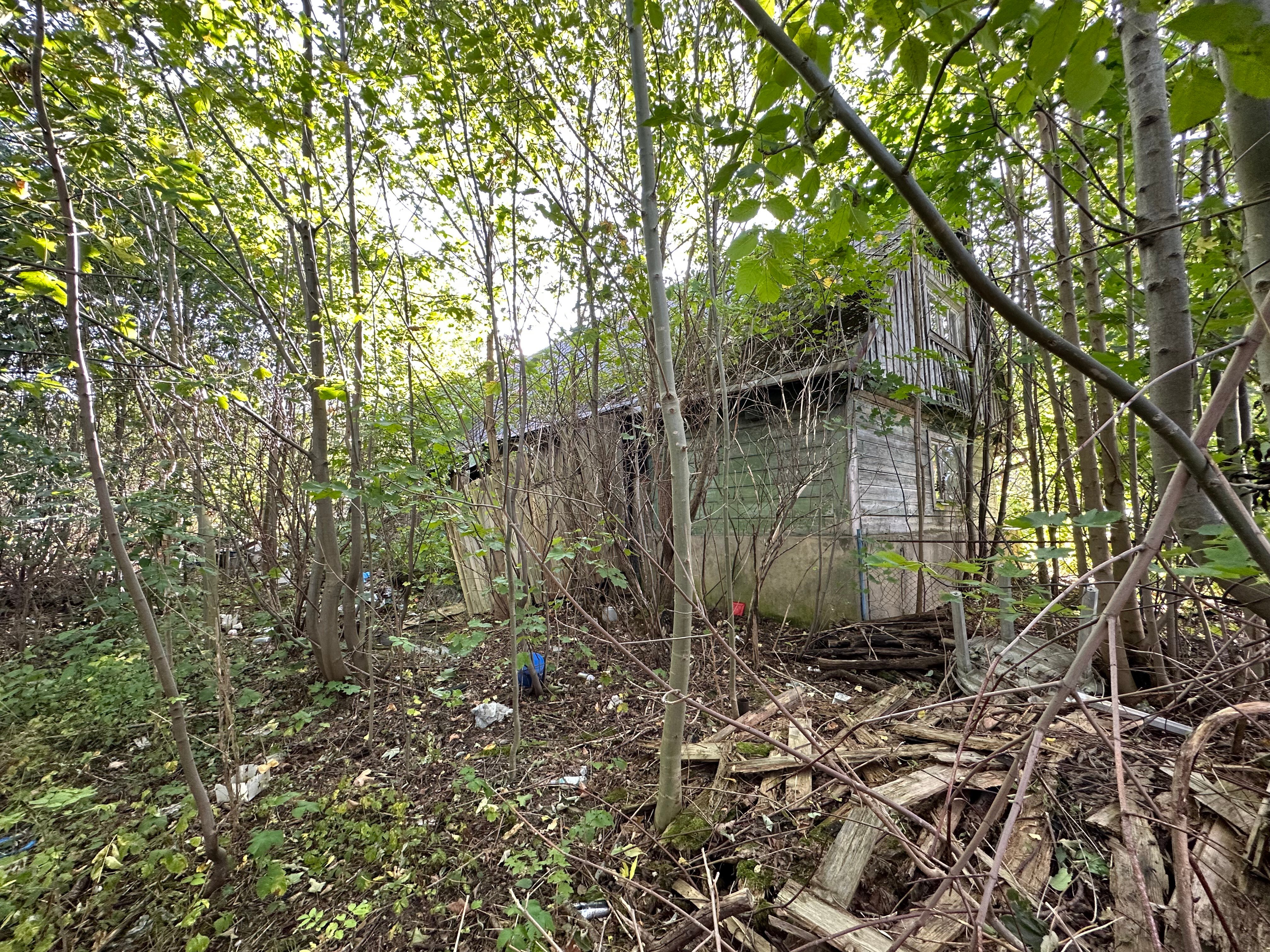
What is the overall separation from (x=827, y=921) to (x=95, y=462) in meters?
3.30

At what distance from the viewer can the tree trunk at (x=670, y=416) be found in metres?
1.91

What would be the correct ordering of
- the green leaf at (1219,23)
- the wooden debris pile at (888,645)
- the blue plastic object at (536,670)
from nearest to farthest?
the green leaf at (1219,23) < the blue plastic object at (536,670) < the wooden debris pile at (888,645)

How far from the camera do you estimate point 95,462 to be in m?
1.91

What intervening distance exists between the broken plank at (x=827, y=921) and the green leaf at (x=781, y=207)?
1997 mm

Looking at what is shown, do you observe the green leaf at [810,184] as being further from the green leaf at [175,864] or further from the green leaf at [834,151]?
the green leaf at [175,864]

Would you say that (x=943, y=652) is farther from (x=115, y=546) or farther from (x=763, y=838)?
(x=115, y=546)

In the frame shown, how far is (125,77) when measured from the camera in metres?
2.51

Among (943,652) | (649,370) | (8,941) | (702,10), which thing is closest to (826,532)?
(943,652)

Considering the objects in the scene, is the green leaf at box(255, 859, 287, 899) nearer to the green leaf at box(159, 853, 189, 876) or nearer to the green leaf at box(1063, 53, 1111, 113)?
the green leaf at box(159, 853, 189, 876)

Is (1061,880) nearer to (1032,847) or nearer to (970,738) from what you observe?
(1032,847)

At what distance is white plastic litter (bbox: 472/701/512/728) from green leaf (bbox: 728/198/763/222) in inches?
143

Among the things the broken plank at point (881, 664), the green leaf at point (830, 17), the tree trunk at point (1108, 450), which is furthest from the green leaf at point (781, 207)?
the broken plank at point (881, 664)

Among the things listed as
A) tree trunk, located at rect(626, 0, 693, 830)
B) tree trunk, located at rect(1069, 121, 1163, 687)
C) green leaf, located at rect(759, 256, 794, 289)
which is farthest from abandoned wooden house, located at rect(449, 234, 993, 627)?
green leaf, located at rect(759, 256, 794, 289)

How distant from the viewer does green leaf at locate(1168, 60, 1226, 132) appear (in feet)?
2.37
